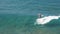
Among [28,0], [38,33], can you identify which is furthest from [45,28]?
[28,0]

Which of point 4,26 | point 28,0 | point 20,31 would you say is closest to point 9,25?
point 4,26

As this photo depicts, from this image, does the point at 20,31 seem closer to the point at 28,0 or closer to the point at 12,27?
the point at 12,27

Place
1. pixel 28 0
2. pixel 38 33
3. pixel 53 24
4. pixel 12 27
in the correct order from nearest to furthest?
pixel 38 33 → pixel 12 27 → pixel 53 24 → pixel 28 0

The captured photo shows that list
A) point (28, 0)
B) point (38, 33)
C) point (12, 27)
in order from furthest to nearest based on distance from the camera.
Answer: point (28, 0), point (12, 27), point (38, 33)

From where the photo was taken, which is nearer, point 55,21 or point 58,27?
point 58,27

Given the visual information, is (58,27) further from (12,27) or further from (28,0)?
(28,0)

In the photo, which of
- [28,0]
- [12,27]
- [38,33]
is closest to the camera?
[38,33]

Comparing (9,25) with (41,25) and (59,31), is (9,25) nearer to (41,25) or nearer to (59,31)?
(41,25)

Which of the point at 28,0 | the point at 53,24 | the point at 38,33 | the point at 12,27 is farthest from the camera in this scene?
the point at 28,0

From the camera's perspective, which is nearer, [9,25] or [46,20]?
[9,25]
